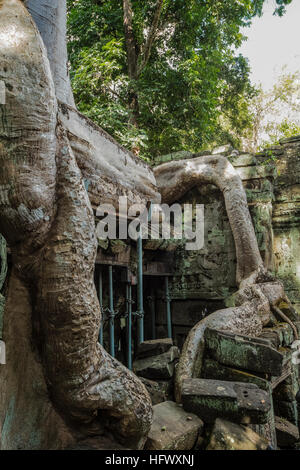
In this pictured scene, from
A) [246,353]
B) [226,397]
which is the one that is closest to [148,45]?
[246,353]

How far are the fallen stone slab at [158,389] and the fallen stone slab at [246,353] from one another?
432mm

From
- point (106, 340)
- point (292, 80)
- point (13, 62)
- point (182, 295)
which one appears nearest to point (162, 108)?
point (182, 295)

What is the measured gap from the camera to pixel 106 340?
3750 mm

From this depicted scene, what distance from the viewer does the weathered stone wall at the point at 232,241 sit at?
4.50 meters

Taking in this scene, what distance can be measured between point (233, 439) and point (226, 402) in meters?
0.22

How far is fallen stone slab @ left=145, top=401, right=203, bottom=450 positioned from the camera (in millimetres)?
1435

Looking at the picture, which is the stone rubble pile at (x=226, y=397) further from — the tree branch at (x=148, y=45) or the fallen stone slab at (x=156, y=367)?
the tree branch at (x=148, y=45)

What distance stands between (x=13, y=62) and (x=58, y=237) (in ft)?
2.14

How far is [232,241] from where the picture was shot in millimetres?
4500

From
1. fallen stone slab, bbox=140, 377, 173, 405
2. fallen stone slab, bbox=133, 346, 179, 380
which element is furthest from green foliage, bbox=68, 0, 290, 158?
fallen stone slab, bbox=140, 377, 173, 405

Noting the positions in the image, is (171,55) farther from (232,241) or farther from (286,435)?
(286,435)

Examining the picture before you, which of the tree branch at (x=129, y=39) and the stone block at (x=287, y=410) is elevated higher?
the tree branch at (x=129, y=39)

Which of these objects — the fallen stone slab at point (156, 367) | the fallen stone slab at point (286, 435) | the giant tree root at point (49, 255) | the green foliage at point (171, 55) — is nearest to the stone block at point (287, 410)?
the fallen stone slab at point (286, 435)
